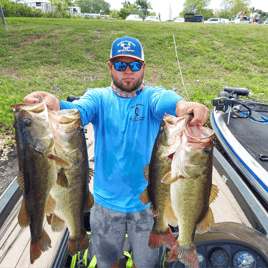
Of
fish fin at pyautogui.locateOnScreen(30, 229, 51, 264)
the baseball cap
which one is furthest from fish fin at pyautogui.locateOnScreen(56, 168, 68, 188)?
the baseball cap

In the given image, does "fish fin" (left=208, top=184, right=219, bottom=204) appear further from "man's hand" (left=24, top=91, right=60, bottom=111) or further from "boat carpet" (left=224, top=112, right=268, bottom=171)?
"boat carpet" (left=224, top=112, right=268, bottom=171)

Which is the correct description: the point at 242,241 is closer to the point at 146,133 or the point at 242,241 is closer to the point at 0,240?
the point at 146,133

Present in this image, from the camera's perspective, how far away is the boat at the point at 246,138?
4.57m

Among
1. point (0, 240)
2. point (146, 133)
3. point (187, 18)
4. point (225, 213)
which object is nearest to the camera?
point (146, 133)

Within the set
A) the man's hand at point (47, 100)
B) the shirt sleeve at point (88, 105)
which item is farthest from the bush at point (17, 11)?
the man's hand at point (47, 100)

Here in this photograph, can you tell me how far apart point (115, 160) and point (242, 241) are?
1656 millimetres

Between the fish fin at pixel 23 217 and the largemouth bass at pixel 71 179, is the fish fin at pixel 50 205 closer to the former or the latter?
the largemouth bass at pixel 71 179

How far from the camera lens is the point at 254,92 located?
11.6 meters

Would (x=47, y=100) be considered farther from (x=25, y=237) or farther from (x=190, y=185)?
(x=25, y=237)

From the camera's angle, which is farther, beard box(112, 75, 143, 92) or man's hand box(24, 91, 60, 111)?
beard box(112, 75, 143, 92)

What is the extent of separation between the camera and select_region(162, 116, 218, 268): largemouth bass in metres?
1.59

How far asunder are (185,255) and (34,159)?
1.43 meters

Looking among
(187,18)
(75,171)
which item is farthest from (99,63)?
(187,18)

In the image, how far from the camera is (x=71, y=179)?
1.72m
